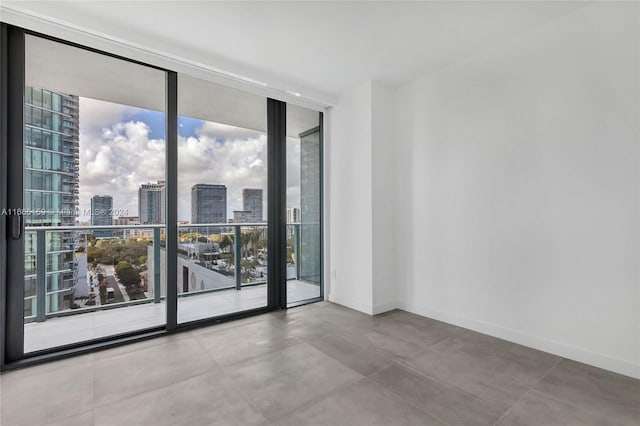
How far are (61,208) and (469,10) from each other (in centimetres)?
372

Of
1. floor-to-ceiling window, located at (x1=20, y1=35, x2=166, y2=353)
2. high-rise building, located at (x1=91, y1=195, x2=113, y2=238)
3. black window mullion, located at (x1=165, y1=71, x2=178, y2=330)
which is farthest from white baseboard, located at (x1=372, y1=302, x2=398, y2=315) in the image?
high-rise building, located at (x1=91, y1=195, x2=113, y2=238)

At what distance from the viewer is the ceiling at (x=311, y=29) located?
226 centimetres

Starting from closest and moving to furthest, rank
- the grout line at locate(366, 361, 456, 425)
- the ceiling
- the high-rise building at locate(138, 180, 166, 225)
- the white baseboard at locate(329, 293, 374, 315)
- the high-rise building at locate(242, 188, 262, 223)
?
the grout line at locate(366, 361, 456, 425)
the ceiling
the high-rise building at locate(138, 180, 166, 225)
the white baseboard at locate(329, 293, 374, 315)
the high-rise building at locate(242, 188, 262, 223)

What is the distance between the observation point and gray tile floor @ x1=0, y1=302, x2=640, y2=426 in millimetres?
1700

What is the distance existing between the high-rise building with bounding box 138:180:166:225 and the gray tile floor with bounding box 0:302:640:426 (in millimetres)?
1262

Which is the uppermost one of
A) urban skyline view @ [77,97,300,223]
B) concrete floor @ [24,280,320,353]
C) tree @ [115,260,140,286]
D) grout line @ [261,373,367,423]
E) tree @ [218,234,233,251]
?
urban skyline view @ [77,97,300,223]

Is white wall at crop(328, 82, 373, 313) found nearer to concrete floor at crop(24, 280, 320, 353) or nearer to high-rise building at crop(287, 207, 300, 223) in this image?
high-rise building at crop(287, 207, 300, 223)

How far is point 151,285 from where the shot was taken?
3799 millimetres

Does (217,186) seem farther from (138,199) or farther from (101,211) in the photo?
(101,211)

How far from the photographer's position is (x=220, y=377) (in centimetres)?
212

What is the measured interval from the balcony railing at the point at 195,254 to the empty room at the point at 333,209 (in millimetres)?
29

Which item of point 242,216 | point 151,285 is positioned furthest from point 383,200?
point 151,285

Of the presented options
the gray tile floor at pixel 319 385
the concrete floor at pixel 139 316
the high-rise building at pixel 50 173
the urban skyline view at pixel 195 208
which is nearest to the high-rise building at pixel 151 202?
the urban skyline view at pixel 195 208

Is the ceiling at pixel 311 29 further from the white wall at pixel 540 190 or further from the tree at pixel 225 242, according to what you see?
the tree at pixel 225 242
